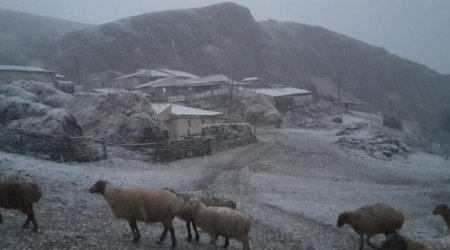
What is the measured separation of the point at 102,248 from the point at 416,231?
1350cm

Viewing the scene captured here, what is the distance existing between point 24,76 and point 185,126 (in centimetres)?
3168

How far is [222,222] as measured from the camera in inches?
496

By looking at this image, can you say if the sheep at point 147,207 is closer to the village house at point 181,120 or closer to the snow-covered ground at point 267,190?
the snow-covered ground at point 267,190

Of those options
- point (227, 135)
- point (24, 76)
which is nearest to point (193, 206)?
point (227, 135)

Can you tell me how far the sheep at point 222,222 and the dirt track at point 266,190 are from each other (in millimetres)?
849

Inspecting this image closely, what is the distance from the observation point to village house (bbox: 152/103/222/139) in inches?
1694

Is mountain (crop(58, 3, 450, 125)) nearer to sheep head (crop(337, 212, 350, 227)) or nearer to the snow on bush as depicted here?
the snow on bush

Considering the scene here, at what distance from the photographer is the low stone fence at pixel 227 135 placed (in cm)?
3819

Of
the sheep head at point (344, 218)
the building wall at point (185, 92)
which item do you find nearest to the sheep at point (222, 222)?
the sheep head at point (344, 218)

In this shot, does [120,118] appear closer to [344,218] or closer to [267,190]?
[267,190]

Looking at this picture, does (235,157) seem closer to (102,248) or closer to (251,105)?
(102,248)

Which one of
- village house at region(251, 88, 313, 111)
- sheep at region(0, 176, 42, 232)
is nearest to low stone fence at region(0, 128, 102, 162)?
sheep at region(0, 176, 42, 232)

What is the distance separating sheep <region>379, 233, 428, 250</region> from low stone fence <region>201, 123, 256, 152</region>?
1007 inches

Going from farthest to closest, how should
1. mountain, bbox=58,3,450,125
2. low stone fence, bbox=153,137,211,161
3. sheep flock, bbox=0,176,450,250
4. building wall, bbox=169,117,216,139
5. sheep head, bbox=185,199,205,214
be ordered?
mountain, bbox=58,3,450,125 → building wall, bbox=169,117,216,139 → low stone fence, bbox=153,137,211,161 → sheep head, bbox=185,199,205,214 → sheep flock, bbox=0,176,450,250
